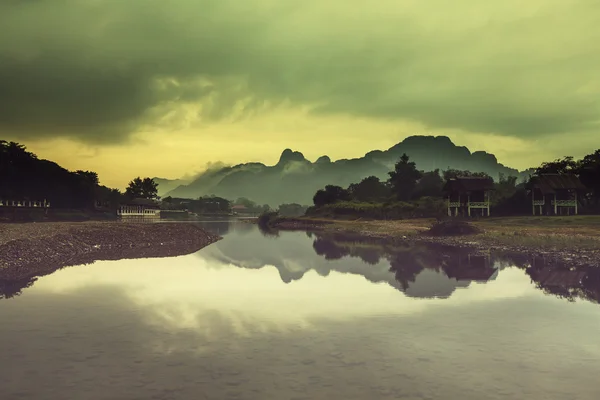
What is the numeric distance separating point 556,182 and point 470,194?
1555 centimetres

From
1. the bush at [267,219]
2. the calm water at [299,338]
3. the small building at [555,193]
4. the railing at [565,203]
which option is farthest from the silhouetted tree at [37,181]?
the railing at [565,203]

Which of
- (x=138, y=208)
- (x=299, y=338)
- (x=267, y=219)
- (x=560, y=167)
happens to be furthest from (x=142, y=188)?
(x=299, y=338)

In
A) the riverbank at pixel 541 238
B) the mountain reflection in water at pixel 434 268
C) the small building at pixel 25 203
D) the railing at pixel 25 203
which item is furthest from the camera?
the railing at pixel 25 203

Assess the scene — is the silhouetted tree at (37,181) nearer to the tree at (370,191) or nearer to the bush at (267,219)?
the bush at (267,219)

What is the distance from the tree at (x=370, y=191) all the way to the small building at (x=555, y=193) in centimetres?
6180

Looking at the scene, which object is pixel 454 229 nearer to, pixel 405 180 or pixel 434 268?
pixel 434 268

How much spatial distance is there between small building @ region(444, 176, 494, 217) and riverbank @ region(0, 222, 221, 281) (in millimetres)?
55536

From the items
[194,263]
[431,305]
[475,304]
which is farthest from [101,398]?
[194,263]

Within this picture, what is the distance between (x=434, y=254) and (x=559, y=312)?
25224 mm

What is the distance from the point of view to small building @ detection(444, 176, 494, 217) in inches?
3642

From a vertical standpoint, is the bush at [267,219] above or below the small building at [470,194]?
below

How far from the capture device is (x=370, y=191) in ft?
504

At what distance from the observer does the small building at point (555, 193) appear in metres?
84.5

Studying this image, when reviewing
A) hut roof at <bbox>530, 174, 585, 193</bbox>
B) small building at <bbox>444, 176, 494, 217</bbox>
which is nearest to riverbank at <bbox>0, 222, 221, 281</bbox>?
small building at <bbox>444, 176, 494, 217</bbox>
